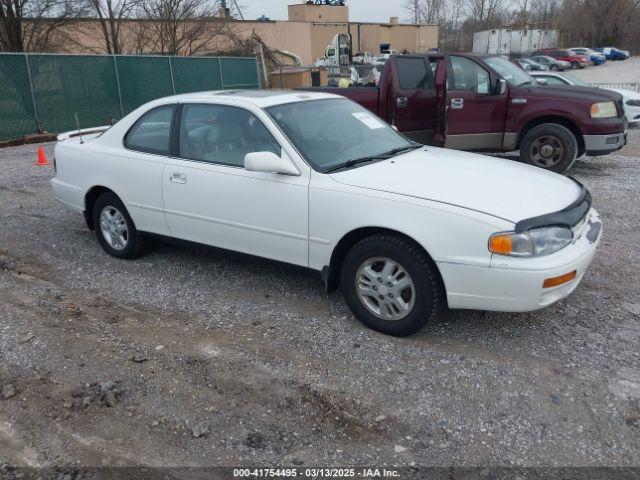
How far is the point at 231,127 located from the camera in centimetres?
446

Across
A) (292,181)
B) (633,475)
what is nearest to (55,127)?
(292,181)

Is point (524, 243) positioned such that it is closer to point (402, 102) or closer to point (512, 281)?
point (512, 281)

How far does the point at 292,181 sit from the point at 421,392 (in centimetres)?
166

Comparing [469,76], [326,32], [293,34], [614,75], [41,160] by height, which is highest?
[326,32]

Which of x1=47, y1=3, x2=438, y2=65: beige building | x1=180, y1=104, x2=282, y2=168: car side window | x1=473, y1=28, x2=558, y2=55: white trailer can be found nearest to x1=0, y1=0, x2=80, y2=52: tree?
x1=47, y1=3, x2=438, y2=65: beige building

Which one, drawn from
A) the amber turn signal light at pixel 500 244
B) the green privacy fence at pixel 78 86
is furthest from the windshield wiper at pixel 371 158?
the green privacy fence at pixel 78 86

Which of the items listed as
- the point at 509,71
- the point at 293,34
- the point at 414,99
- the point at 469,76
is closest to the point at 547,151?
the point at 509,71

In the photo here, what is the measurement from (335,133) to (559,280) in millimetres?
1987

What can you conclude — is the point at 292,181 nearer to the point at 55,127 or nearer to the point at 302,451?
the point at 302,451

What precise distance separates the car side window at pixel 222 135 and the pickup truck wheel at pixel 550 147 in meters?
5.63

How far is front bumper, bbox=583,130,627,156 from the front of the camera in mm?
8211

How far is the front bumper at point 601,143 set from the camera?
8211mm

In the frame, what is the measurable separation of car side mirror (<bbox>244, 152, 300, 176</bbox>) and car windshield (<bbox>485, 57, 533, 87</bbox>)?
19.6ft

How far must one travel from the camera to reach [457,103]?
8773 millimetres
